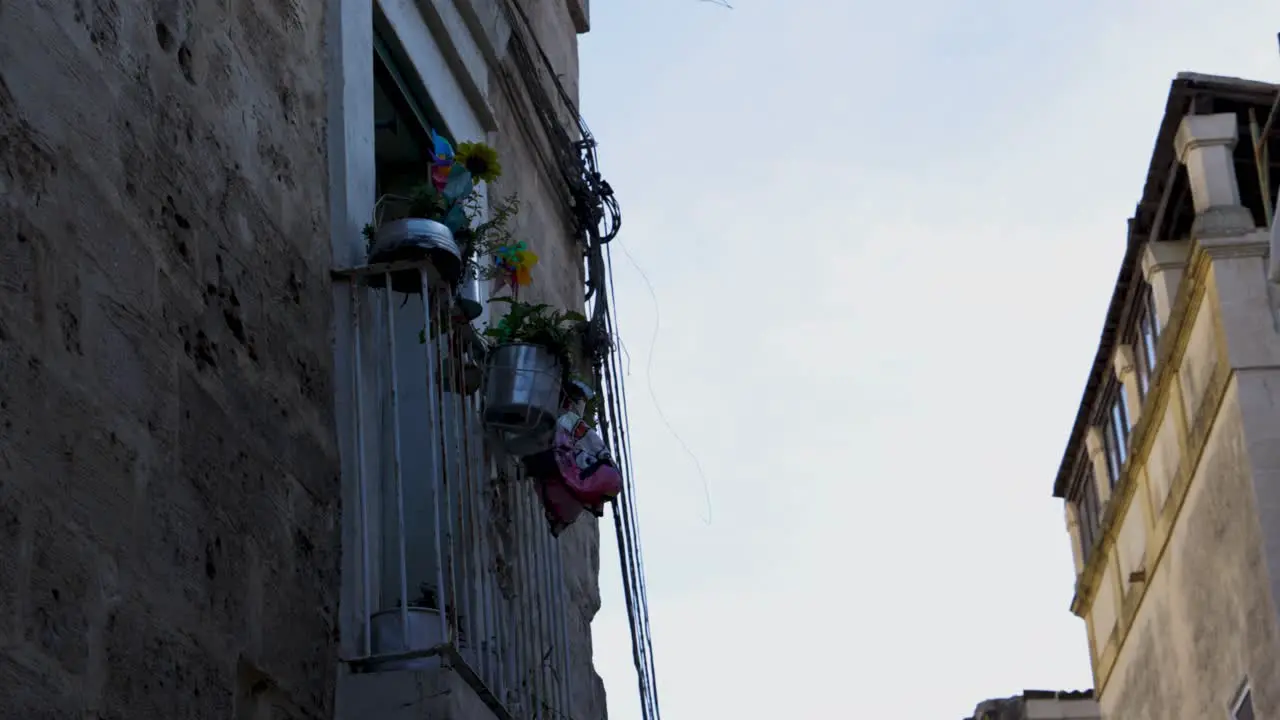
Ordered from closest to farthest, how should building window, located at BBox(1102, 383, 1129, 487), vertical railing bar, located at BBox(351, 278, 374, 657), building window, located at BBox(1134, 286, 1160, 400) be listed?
vertical railing bar, located at BBox(351, 278, 374, 657)
building window, located at BBox(1134, 286, 1160, 400)
building window, located at BBox(1102, 383, 1129, 487)

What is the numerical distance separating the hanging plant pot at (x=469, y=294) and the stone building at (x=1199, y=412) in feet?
27.6

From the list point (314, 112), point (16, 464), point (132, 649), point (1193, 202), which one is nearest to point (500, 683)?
point (314, 112)

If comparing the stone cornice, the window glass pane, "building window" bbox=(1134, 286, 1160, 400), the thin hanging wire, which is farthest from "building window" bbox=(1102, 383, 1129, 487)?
the thin hanging wire

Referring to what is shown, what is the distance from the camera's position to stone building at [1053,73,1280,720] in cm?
1417

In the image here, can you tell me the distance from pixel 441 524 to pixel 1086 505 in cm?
1515

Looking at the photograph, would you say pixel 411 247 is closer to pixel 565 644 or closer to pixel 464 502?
pixel 464 502

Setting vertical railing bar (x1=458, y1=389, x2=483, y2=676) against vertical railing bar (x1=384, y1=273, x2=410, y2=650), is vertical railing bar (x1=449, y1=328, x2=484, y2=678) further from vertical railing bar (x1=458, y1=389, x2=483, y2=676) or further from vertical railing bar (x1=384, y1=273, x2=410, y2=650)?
vertical railing bar (x1=384, y1=273, x2=410, y2=650)

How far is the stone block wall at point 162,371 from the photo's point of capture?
379cm

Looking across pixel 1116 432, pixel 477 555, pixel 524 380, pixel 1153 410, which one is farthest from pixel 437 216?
pixel 1116 432

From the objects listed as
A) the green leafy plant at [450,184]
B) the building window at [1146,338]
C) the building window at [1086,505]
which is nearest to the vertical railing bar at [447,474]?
the green leafy plant at [450,184]

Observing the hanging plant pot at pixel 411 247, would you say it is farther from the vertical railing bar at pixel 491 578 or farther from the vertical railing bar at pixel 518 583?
the vertical railing bar at pixel 518 583

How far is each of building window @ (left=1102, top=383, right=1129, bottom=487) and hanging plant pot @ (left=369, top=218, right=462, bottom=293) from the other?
507 inches

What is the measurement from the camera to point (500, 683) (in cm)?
579

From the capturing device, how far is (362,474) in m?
5.21
